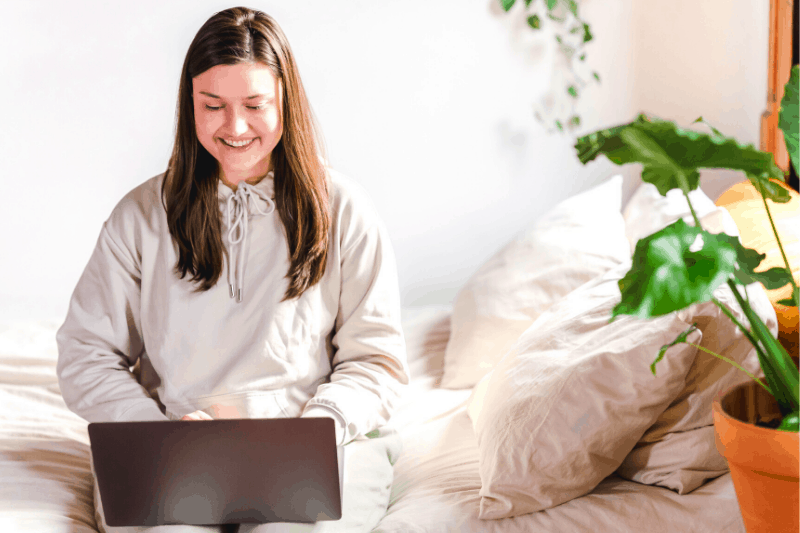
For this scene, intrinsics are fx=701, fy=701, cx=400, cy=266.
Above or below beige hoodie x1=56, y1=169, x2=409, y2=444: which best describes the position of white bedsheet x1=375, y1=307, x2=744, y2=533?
below

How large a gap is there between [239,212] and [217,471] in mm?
459

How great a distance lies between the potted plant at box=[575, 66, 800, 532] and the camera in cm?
63

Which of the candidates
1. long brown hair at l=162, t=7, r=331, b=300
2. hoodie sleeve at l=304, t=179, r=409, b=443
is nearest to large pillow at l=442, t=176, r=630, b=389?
hoodie sleeve at l=304, t=179, r=409, b=443

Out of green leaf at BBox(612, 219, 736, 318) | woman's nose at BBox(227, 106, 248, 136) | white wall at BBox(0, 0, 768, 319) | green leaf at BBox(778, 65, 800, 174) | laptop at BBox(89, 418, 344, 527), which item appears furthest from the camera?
white wall at BBox(0, 0, 768, 319)

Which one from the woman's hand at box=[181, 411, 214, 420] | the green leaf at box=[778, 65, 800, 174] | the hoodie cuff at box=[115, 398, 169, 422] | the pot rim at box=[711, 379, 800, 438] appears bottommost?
the hoodie cuff at box=[115, 398, 169, 422]

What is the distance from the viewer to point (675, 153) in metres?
0.65

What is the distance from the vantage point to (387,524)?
1.00 meters

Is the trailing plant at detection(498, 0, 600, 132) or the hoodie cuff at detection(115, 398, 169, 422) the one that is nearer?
the hoodie cuff at detection(115, 398, 169, 422)

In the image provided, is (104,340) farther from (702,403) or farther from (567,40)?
(567,40)

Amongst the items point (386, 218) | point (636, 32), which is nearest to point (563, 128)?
point (636, 32)

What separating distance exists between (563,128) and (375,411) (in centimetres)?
125

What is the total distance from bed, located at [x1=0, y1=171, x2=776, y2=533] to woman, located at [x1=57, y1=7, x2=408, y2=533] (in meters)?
0.13

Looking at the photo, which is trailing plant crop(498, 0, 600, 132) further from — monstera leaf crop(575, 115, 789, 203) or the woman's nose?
monstera leaf crop(575, 115, 789, 203)

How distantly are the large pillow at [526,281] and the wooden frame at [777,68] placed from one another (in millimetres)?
379
